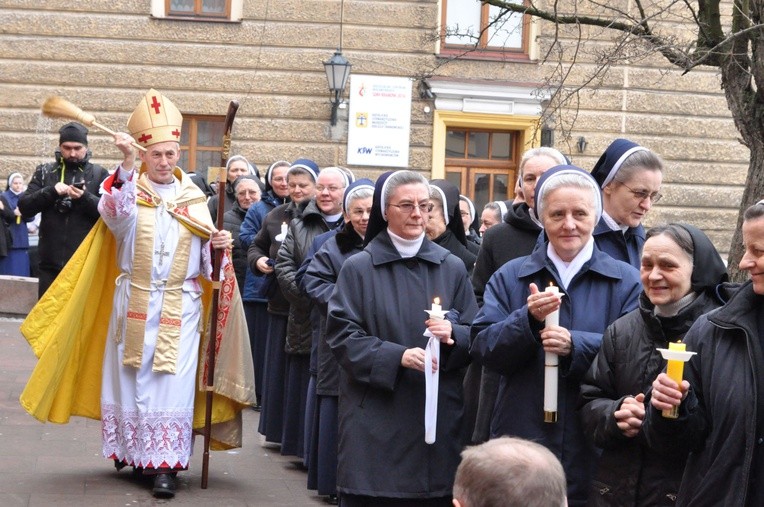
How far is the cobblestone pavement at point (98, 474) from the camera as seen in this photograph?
7906 millimetres

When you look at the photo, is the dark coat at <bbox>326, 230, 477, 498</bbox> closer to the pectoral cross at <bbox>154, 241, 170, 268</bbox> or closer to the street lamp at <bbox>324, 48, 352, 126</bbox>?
the pectoral cross at <bbox>154, 241, 170, 268</bbox>

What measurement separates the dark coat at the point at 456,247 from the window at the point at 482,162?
15726 mm

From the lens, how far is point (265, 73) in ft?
73.6

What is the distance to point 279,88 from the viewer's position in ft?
73.8

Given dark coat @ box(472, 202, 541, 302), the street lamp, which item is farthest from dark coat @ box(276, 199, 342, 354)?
the street lamp

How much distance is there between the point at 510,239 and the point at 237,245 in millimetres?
5537

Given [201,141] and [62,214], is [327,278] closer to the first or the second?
[62,214]

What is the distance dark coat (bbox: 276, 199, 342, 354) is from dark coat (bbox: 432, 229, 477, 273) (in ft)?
4.73

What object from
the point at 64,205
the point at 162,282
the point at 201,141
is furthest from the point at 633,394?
the point at 201,141

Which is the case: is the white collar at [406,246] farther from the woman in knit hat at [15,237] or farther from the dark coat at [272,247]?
the woman in knit hat at [15,237]

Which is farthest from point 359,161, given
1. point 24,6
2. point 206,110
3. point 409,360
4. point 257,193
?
point 409,360

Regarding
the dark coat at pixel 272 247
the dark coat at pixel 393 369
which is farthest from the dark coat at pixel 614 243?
the dark coat at pixel 272 247

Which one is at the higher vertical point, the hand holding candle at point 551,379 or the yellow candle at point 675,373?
the yellow candle at point 675,373

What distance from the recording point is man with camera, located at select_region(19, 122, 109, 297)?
10.5 m
